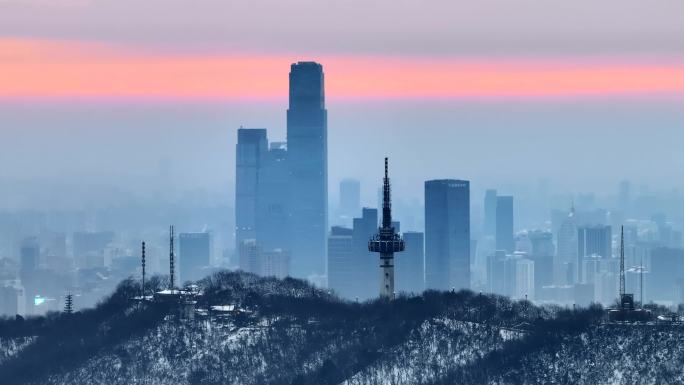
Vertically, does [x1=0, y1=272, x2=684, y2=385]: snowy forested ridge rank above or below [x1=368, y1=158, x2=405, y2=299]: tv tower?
below

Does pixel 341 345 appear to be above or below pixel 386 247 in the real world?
below

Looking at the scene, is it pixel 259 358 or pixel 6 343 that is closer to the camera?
pixel 259 358

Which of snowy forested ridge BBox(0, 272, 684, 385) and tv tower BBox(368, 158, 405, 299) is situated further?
tv tower BBox(368, 158, 405, 299)

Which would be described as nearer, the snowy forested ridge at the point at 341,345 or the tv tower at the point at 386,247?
the snowy forested ridge at the point at 341,345

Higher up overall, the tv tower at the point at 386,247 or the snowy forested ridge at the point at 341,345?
the tv tower at the point at 386,247

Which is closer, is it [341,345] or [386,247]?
[341,345]

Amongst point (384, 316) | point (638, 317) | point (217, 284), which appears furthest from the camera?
point (217, 284)

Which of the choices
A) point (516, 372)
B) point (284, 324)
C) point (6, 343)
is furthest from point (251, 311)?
point (516, 372)

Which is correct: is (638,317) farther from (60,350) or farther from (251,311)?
(60,350)
